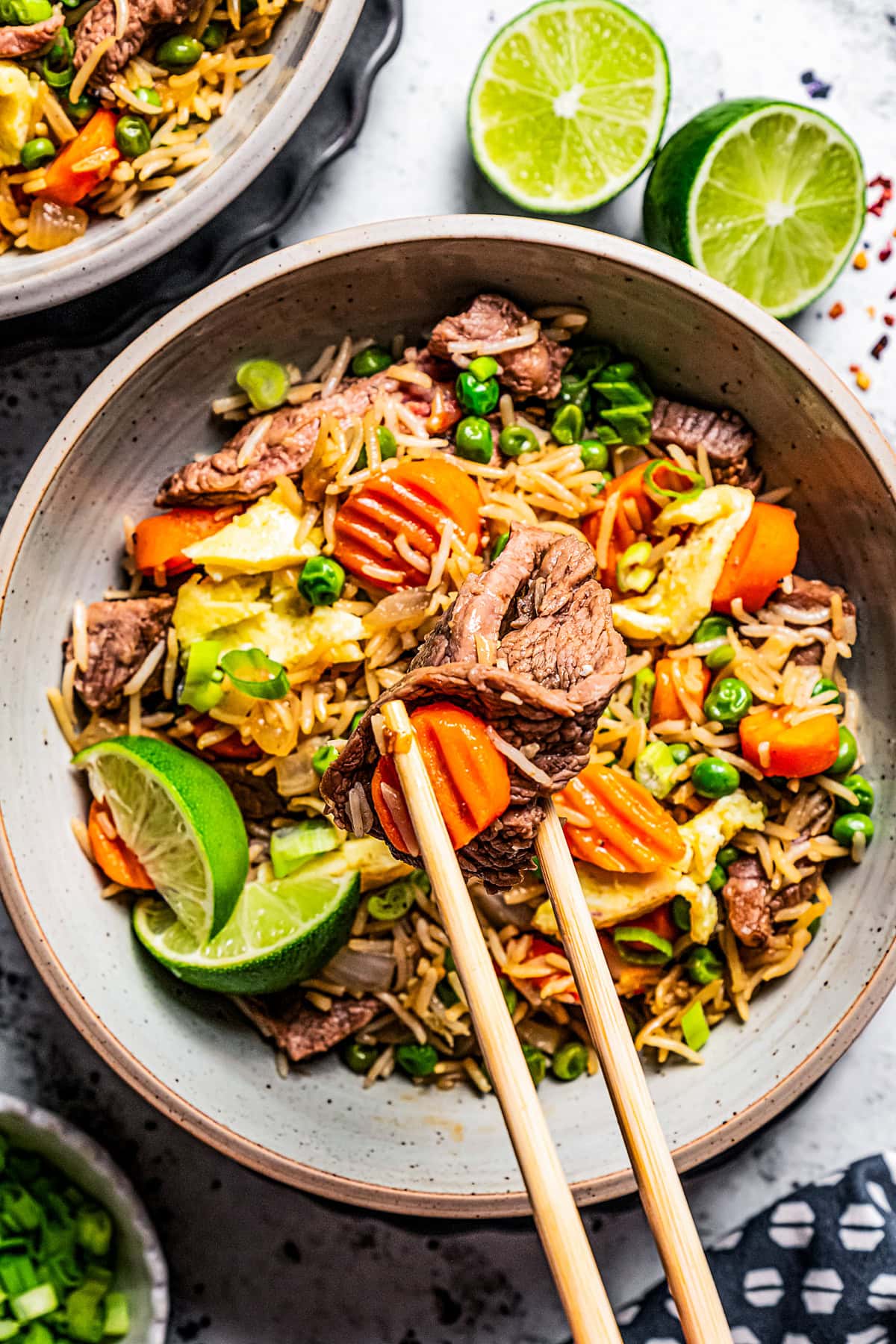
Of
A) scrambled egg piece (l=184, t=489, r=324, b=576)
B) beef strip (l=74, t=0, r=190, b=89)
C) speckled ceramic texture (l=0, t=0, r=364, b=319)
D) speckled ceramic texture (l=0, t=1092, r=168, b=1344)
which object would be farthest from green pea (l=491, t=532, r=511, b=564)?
speckled ceramic texture (l=0, t=1092, r=168, b=1344)

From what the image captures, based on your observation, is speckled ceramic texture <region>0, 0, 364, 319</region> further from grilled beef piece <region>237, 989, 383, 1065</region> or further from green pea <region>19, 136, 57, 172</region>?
grilled beef piece <region>237, 989, 383, 1065</region>

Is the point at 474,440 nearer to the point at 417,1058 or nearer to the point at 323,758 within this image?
the point at 323,758

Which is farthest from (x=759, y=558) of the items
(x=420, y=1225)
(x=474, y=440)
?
(x=420, y=1225)

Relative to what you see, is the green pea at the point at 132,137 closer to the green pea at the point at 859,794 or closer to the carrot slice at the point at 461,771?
the carrot slice at the point at 461,771

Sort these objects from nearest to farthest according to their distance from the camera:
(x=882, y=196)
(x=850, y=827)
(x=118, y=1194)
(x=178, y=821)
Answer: (x=178, y=821)
(x=850, y=827)
(x=118, y=1194)
(x=882, y=196)

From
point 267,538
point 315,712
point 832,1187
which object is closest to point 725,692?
point 315,712

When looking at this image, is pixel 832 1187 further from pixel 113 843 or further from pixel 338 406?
pixel 338 406

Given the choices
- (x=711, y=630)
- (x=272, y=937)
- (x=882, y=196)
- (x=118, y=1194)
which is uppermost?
(x=882, y=196)
